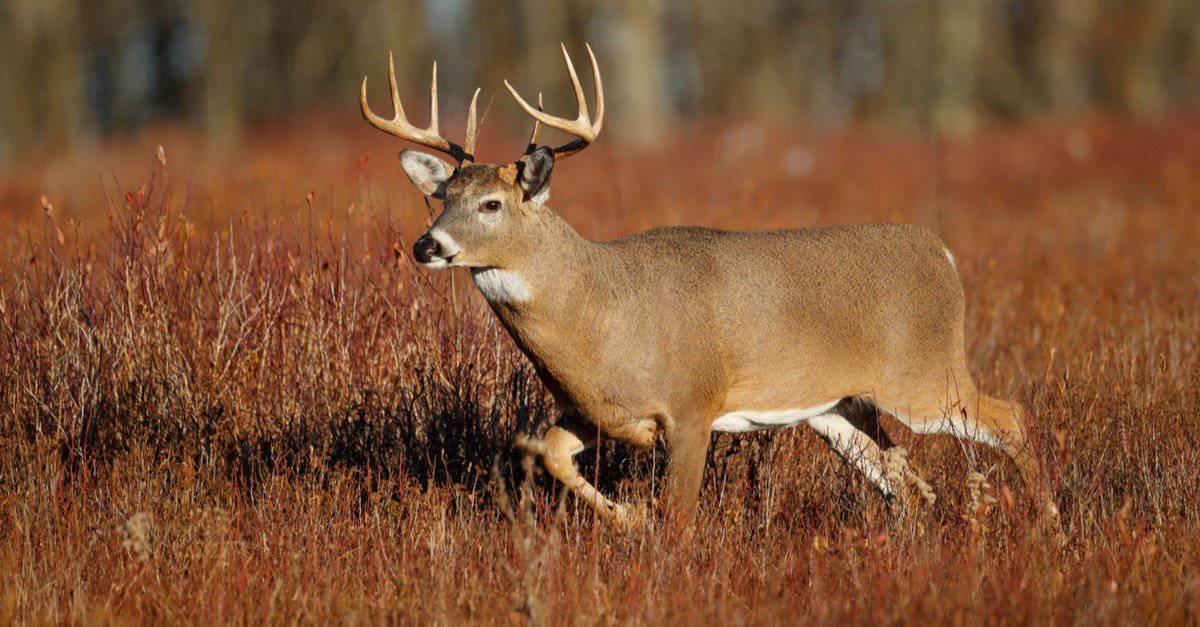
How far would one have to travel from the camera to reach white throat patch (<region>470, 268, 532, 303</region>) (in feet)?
14.3

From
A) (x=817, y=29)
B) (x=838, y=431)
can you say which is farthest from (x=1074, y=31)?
(x=838, y=431)

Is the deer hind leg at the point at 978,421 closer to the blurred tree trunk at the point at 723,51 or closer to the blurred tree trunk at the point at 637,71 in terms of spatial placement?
the blurred tree trunk at the point at 637,71

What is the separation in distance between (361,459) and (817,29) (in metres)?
41.4

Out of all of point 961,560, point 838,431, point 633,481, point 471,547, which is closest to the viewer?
point 961,560

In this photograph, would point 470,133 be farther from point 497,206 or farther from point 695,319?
point 695,319

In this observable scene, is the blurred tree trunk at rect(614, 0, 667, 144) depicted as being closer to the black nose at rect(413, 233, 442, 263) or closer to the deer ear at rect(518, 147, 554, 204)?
the deer ear at rect(518, 147, 554, 204)

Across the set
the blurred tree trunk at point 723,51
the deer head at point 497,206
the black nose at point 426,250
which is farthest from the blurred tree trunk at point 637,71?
the blurred tree trunk at point 723,51

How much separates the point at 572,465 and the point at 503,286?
72 centimetres

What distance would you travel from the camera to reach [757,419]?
4.72 m

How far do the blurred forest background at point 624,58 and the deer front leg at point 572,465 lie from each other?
16.9 meters

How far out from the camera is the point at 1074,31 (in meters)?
37.7

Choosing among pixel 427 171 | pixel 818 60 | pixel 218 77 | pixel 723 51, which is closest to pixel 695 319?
pixel 427 171

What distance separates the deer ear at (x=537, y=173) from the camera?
14.1 feet

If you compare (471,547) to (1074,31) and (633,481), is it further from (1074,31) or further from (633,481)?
(1074,31)
